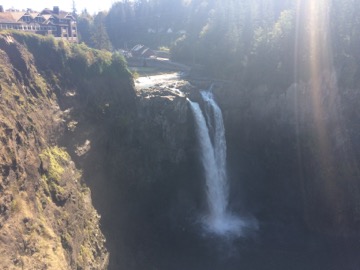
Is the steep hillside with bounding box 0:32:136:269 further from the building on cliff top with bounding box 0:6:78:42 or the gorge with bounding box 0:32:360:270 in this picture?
the building on cliff top with bounding box 0:6:78:42

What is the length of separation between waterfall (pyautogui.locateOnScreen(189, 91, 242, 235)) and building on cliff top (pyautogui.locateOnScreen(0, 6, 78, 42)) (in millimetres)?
32000

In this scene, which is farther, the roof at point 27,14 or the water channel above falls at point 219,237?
the roof at point 27,14

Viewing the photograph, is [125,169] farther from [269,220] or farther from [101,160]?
[269,220]

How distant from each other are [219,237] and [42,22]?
4660 cm

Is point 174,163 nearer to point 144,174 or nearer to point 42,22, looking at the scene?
point 144,174

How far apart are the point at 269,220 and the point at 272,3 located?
4265cm

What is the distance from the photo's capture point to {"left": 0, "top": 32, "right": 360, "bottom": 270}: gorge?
2992cm

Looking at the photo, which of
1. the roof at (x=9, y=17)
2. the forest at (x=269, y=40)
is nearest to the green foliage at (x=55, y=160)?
the forest at (x=269, y=40)

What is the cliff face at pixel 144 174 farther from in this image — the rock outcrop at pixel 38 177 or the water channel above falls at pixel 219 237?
the rock outcrop at pixel 38 177

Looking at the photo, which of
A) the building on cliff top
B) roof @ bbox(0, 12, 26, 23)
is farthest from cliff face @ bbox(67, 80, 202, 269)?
roof @ bbox(0, 12, 26, 23)

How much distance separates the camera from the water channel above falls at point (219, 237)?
3428cm

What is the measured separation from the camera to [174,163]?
43562mm

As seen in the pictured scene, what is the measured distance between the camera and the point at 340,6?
4309 cm

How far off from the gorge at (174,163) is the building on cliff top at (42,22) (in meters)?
21.2
